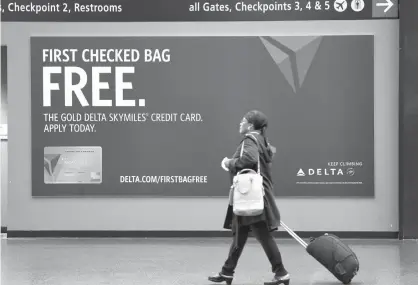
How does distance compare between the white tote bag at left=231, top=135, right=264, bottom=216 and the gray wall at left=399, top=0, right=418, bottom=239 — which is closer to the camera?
the white tote bag at left=231, top=135, right=264, bottom=216

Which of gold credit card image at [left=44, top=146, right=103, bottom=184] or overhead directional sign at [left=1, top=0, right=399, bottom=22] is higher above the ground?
overhead directional sign at [left=1, top=0, right=399, bottom=22]

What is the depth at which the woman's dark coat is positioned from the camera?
26.6 ft

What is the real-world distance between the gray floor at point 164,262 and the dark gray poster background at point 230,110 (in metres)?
0.89

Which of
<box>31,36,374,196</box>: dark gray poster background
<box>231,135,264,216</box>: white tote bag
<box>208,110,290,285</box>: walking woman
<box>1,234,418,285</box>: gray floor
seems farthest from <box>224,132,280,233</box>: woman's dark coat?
<box>31,36,374,196</box>: dark gray poster background

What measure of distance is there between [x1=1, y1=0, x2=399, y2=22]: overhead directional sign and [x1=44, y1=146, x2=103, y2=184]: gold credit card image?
6.39ft

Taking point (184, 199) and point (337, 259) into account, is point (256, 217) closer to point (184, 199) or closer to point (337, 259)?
point (337, 259)

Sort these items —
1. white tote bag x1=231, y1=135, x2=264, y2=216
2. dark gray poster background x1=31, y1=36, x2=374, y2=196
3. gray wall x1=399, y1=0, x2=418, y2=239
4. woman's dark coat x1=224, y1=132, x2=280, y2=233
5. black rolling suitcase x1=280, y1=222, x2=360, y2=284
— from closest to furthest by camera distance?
white tote bag x1=231, y1=135, x2=264, y2=216 < woman's dark coat x1=224, y1=132, x2=280, y2=233 < black rolling suitcase x1=280, y1=222, x2=360, y2=284 < gray wall x1=399, y1=0, x2=418, y2=239 < dark gray poster background x1=31, y1=36, x2=374, y2=196

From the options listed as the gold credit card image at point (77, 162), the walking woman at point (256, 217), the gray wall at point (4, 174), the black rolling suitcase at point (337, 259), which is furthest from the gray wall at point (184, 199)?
the walking woman at point (256, 217)

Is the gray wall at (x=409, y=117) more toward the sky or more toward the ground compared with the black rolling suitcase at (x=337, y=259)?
more toward the sky

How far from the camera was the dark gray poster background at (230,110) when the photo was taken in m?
11.7

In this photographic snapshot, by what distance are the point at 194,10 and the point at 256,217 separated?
15.3 ft

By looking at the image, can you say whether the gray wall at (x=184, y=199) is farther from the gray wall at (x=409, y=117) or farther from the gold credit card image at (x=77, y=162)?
the gold credit card image at (x=77, y=162)

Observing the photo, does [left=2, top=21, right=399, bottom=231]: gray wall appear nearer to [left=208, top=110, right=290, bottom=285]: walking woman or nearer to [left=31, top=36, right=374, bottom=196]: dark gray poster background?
[left=31, top=36, right=374, bottom=196]: dark gray poster background

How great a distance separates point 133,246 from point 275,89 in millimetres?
3106
